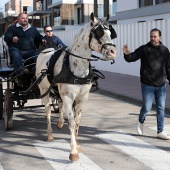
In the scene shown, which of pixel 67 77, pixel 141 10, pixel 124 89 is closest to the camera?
pixel 67 77

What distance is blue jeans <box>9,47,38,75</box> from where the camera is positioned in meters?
7.31

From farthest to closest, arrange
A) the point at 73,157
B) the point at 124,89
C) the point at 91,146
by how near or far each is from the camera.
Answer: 1. the point at 124,89
2. the point at 91,146
3. the point at 73,157

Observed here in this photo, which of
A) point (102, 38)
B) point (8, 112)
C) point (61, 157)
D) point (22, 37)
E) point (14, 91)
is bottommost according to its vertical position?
point (61, 157)

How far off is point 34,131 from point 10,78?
1.23 metres

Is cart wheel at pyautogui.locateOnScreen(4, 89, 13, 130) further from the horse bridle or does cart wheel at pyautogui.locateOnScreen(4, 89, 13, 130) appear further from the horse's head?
the horse bridle

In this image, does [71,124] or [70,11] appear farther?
[70,11]

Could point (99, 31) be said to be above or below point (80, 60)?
above

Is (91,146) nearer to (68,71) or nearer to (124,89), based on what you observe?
(68,71)

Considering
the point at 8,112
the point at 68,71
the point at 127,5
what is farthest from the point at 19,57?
the point at 127,5

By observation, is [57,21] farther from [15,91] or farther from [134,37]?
[15,91]

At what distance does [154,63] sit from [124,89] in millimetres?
6728

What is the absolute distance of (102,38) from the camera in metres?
4.83

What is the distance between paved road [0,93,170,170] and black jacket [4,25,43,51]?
5.57 feet

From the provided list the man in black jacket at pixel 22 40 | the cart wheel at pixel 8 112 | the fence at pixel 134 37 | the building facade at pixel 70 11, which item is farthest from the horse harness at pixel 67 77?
the building facade at pixel 70 11
